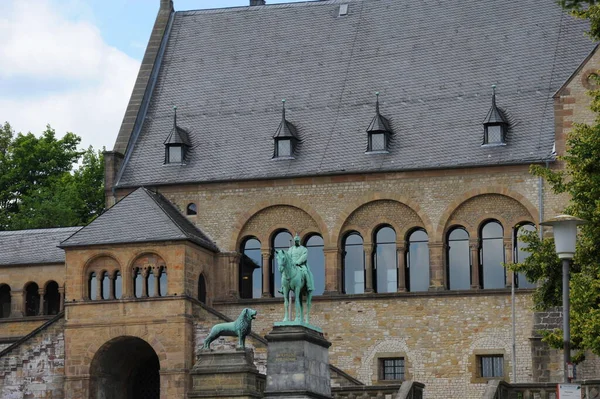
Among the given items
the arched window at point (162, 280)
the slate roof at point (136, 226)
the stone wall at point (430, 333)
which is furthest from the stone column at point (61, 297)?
the stone wall at point (430, 333)

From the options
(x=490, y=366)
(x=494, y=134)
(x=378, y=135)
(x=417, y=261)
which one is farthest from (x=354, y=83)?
(x=490, y=366)

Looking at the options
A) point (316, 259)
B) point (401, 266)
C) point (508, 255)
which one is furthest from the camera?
point (316, 259)

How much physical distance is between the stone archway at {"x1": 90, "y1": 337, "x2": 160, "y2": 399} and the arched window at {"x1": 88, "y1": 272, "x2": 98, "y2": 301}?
180 cm

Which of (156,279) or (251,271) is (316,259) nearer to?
(251,271)

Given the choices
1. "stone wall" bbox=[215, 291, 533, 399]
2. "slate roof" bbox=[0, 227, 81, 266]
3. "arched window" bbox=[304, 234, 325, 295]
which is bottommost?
"stone wall" bbox=[215, 291, 533, 399]

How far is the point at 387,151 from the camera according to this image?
55312 millimetres

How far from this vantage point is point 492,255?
53.5m

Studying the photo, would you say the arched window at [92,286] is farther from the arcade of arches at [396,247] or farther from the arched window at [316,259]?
the arched window at [316,259]

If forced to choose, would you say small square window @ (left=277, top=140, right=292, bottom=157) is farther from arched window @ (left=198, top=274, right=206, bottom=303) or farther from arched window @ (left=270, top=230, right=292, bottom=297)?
arched window @ (left=198, top=274, right=206, bottom=303)

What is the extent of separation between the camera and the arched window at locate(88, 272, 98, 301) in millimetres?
53062

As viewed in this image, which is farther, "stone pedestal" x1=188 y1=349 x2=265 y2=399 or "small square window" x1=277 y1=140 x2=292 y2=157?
"small square window" x1=277 y1=140 x2=292 y2=157

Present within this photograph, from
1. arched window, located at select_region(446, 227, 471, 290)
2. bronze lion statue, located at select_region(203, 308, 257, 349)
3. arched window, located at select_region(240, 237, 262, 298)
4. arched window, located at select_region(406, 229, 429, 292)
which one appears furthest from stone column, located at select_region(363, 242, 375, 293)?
bronze lion statue, located at select_region(203, 308, 257, 349)

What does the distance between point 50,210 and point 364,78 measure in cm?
2008

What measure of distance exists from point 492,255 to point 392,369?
4.92 m
